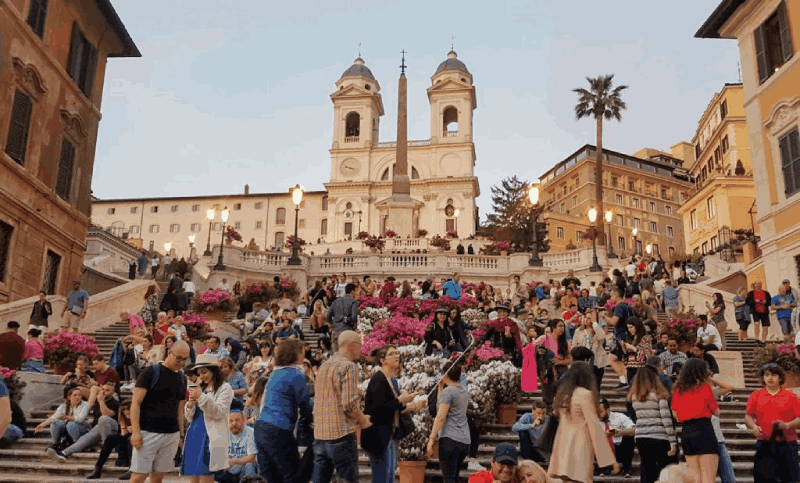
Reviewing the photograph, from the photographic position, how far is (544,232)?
5884 cm

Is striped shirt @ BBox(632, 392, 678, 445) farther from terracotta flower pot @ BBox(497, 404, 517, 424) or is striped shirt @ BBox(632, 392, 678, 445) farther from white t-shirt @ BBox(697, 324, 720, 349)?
white t-shirt @ BBox(697, 324, 720, 349)

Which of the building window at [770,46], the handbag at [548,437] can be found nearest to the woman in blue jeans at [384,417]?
the handbag at [548,437]

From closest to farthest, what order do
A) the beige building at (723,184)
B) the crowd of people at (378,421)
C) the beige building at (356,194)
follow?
1. the crowd of people at (378,421)
2. the beige building at (723,184)
3. the beige building at (356,194)

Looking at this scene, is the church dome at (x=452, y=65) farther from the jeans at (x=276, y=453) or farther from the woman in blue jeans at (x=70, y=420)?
the jeans at (x=276, y=453)

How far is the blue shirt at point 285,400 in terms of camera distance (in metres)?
6.59

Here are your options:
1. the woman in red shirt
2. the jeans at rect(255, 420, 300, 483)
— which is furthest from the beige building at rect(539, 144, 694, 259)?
the jeans at rect(255, 420, 300, 483)

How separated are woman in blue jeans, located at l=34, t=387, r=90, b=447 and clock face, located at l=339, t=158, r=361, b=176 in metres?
75.6

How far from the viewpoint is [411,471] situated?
839cm

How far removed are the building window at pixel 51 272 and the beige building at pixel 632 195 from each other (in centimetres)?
6200

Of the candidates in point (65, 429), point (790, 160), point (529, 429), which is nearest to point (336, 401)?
point (529, 429)

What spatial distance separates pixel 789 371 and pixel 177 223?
3460 inches

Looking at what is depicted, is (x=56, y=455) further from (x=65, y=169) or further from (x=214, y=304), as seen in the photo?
(x=65, y=169)

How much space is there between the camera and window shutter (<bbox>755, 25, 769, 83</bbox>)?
22.6m

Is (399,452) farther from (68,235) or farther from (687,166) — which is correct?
(687,166)
